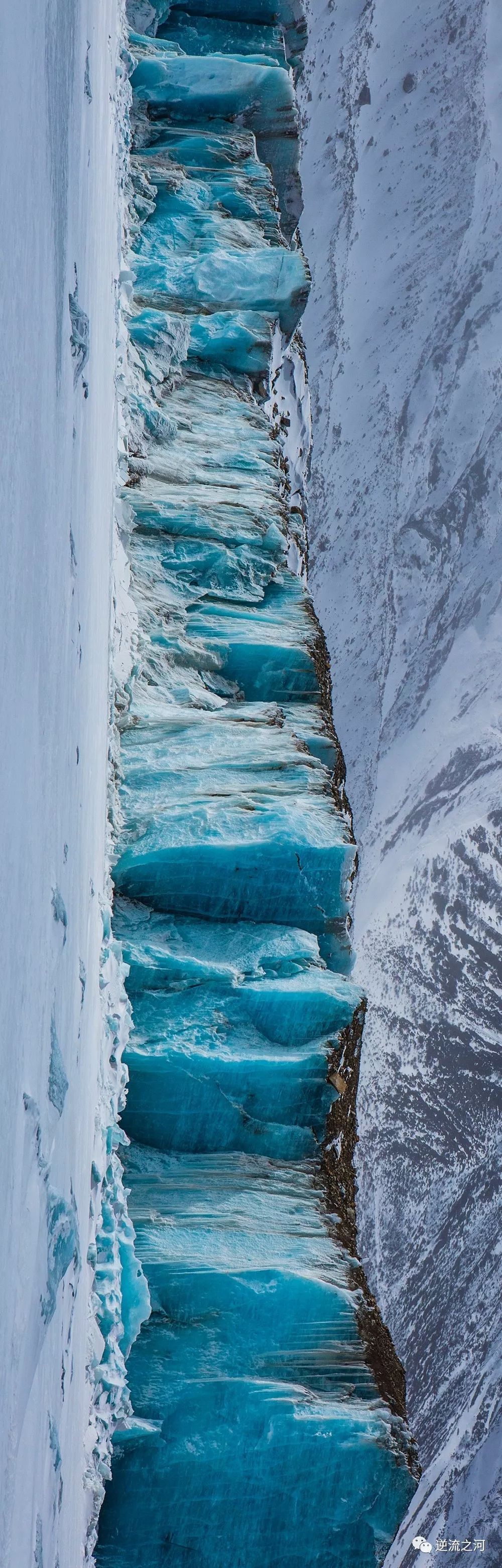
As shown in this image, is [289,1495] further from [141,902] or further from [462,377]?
[462,377]

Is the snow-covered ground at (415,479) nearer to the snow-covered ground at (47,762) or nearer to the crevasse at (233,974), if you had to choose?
the crevasse at (233,974)

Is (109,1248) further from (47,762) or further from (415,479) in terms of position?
(415,479)

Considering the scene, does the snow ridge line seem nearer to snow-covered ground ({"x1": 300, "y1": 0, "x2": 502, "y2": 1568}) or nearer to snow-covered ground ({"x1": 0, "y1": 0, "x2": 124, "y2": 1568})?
snow-covered ground ({"x1": 0, "y1": 0, "x2": 124, "y2": 1568})

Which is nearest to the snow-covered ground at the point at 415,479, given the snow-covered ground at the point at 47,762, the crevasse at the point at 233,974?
the crevasse at the point at 233,974

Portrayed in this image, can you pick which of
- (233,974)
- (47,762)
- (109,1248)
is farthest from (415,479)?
(47,762)

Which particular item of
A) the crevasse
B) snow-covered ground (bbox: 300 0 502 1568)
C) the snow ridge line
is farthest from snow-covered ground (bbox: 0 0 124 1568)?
snow-covered ground (bbox: 300 0 502 1568)

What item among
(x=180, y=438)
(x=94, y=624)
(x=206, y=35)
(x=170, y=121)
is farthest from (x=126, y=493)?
(x=206, y=35)
